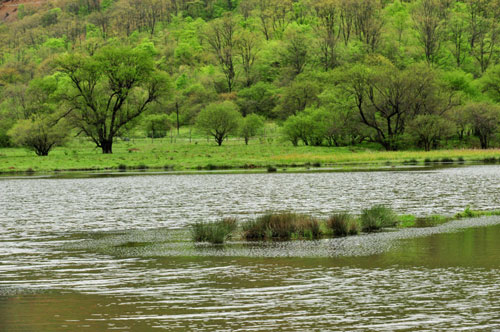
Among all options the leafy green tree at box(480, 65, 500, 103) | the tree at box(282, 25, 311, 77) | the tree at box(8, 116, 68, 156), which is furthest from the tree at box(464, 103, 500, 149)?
the tree at box(8, 116, 68, 156)

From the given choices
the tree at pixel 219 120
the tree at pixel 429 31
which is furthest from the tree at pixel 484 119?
the tree at pixel 429 31

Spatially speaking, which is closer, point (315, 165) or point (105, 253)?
point (105, 253)

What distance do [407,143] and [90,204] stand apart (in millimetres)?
69869

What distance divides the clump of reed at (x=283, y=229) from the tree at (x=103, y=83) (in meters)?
74.9

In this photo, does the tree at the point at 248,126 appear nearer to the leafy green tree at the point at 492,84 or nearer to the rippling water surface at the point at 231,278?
the leafy green tree at the point at 492,84

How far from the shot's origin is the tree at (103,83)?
9388 centimetres

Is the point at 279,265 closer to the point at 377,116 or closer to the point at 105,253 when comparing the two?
the point at 105,253

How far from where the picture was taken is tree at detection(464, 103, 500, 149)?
3777 inches

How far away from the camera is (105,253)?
19.8 m

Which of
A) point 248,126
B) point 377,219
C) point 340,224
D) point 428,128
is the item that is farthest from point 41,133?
point 340,224

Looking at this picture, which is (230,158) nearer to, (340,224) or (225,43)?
(340,224)

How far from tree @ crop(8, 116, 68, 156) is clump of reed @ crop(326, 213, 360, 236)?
77334 mm

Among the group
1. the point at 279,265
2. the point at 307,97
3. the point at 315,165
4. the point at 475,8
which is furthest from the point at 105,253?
the point at 475,8

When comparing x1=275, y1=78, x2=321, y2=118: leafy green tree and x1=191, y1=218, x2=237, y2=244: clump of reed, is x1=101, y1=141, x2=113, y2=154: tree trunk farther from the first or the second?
x1=191, y1=218, x2=237, y2=244: clump of reed
